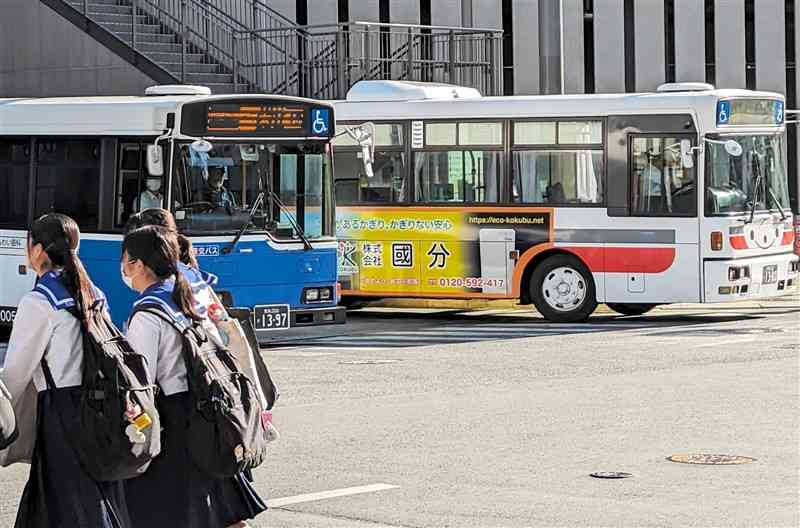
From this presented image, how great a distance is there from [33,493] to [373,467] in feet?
14.0

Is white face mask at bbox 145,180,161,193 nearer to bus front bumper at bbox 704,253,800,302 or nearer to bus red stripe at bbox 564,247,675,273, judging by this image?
bus red stripe at bbox 564,247,675,273

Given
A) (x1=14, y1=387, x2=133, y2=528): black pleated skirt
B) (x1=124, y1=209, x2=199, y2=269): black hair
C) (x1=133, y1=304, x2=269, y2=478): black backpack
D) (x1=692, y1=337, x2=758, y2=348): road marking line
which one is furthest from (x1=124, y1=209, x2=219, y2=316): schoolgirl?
(x1=692, y1=337, x2=758, y2=348): road marking line

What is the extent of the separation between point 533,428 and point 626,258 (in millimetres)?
9413

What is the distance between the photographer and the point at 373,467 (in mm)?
10672

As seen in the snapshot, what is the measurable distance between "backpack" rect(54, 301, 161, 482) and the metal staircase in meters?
22.7

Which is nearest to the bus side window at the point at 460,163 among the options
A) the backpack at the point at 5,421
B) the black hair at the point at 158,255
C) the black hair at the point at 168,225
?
the black hair at the point at 168,225

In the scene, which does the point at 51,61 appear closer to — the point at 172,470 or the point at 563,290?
the point at 563,290

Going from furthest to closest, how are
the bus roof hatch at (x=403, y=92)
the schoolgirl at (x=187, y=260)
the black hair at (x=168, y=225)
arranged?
the bus roof hatch at (x=403, y=92) → the black hair at (x=168, y=225) → the schoolgirl at (x=187, y=260)

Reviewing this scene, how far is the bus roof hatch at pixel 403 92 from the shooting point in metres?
23.1

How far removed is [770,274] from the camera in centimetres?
2159

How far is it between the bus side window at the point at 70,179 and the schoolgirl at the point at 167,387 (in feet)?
37.5

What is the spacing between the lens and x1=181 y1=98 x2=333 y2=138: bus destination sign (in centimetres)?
1784

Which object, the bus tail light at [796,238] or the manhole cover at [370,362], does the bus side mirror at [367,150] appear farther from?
the bus tail light at [796,238]

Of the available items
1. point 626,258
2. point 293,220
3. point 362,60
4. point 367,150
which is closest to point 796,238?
point 626,258
